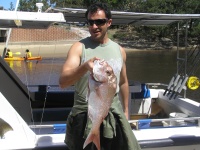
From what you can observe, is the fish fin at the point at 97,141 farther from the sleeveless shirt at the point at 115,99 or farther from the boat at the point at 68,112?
the boat at the point at 68,112

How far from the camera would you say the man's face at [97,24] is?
294cm

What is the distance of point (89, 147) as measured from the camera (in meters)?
2.98

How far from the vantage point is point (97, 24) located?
293 centimetres

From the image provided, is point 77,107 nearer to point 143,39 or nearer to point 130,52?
point 130,52

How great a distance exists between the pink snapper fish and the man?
0.15 meters

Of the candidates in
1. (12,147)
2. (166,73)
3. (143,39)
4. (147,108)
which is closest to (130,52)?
(143,39)

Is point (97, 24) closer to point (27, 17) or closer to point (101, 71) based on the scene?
point (101, 71)

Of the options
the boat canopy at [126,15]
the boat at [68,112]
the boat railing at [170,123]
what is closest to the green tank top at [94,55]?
the boat at [68,112]

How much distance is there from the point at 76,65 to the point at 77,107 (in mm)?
382

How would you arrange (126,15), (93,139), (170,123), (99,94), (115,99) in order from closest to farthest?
(99,94) < (93,139) < (115,99) < (170,123) < (126,15)

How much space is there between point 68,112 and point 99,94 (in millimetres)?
2838

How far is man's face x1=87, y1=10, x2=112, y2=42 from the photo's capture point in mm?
2936

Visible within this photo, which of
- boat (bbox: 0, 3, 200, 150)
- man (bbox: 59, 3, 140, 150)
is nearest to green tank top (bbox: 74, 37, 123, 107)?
man (bbox: 59, 3, 140, 150)

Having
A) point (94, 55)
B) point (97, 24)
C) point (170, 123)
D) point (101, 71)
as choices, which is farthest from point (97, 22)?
point (170, 123)
